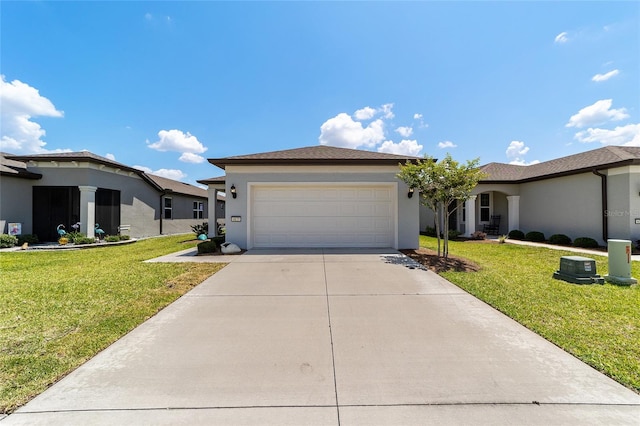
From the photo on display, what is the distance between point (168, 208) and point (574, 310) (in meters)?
19.6

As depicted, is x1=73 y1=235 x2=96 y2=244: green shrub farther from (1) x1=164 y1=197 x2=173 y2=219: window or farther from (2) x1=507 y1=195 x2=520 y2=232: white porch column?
(2) x1=507 y1=195 x2=520 y2=232: white porch column

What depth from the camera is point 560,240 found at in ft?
39.5

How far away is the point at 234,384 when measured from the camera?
2.47 m

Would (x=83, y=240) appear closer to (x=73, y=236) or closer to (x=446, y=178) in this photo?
(x=73, y=236)

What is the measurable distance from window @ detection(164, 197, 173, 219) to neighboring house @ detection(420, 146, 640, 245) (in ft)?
56.4

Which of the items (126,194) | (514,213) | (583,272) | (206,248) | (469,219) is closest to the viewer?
(583,272)

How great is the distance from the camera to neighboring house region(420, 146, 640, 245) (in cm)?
1011

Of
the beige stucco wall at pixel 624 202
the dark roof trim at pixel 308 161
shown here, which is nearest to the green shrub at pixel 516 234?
the beige stucco wall at pixel 624 202

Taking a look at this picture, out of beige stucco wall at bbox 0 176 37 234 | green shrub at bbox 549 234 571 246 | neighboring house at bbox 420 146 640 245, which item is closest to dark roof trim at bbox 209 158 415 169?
neighboring house at bbox 420 146 640 245

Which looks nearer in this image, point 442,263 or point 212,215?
point 442,263

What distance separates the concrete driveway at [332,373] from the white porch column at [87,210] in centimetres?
1119

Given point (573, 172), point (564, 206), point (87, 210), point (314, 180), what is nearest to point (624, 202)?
point (573, 172)

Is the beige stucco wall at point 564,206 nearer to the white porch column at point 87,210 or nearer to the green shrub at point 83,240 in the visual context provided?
the green shrub at point 83,240

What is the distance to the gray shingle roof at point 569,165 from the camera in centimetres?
1072
